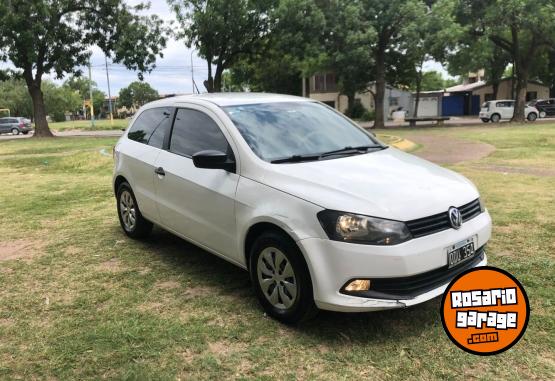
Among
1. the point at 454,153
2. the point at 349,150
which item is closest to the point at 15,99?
the point at 454,153

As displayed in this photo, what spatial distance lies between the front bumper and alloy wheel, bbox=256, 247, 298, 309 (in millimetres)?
249

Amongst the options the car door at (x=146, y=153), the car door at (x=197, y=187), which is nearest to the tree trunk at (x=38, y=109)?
the car door at (x=146, y=153)

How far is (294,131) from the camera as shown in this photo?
4371mm

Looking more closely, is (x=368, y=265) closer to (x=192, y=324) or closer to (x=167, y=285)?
(x=192, y=324)

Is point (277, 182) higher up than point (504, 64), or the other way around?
point (504, 64)

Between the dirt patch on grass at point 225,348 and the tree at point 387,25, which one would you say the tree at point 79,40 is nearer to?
the tree at point 387,25

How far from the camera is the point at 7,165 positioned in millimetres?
15617

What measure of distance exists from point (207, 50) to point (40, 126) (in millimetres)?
12033

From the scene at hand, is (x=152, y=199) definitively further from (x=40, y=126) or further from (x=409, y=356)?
(x=40, y=126)

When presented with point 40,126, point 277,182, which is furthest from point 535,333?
point 40,126

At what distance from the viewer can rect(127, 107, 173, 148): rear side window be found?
17.1 ft
